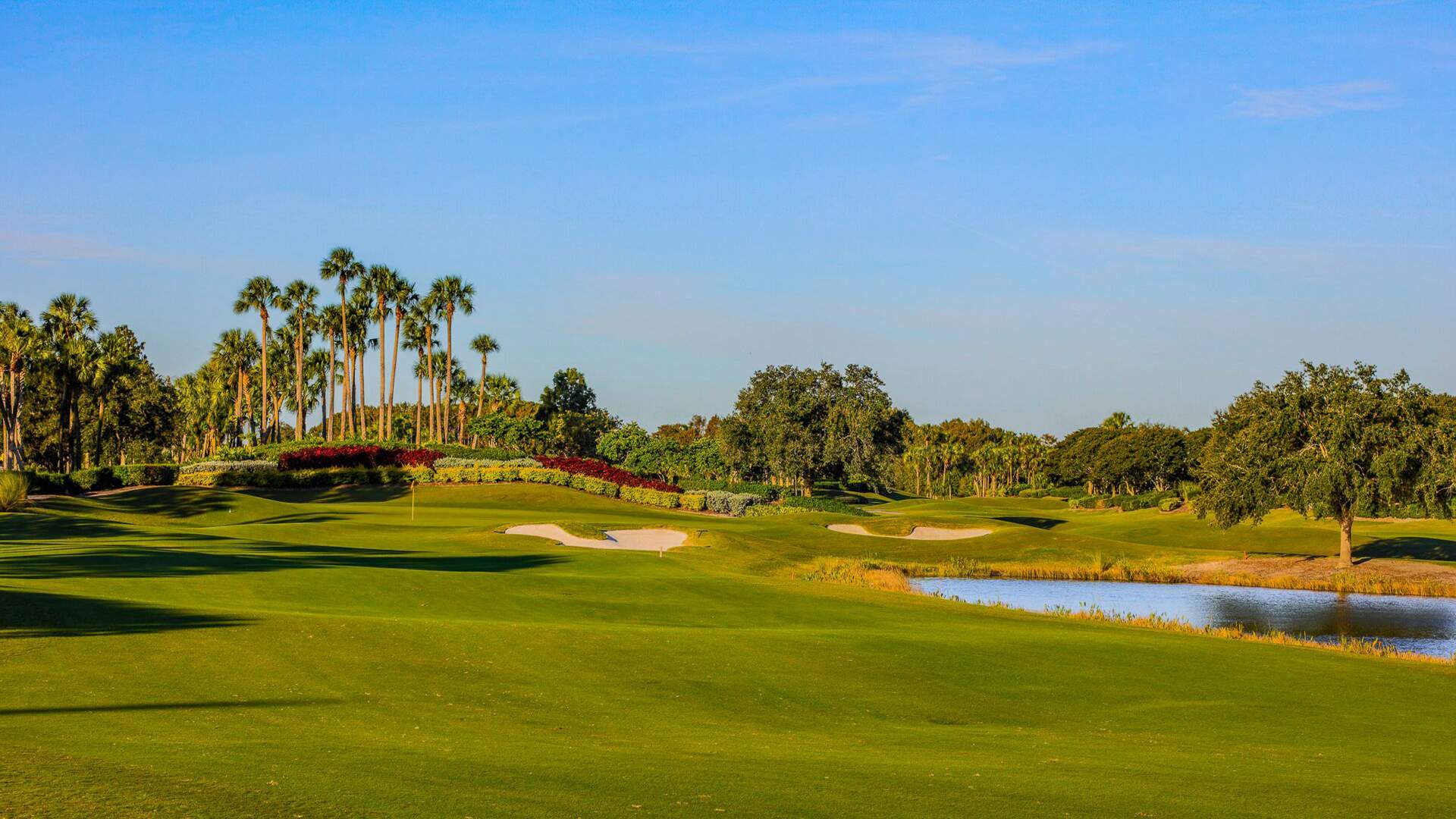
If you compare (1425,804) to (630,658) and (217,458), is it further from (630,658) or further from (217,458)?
(217,458)

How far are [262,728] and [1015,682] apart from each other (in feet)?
40.3

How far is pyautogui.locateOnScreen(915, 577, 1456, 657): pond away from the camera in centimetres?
3341

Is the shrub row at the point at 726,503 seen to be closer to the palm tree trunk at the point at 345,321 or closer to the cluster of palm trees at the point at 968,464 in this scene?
the palm tree trunk at the point at 345,321

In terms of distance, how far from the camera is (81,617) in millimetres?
18906

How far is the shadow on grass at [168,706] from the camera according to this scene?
42.4 feet

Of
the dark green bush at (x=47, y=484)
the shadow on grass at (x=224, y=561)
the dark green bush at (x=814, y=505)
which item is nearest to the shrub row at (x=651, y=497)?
the dark green bush at (x=814, y=505)

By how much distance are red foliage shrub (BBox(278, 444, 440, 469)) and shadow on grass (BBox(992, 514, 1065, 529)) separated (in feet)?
139

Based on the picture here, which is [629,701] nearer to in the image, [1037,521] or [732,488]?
[732,488]

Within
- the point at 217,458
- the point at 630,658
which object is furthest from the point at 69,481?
the point at 630,658

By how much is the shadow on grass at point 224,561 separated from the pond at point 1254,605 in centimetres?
1558

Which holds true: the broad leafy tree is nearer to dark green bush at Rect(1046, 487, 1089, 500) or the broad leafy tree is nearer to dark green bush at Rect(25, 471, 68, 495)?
dark green bush at Rect(25, 471, 68, 495)

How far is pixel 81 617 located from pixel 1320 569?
46037 mm

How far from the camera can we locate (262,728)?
12.9m

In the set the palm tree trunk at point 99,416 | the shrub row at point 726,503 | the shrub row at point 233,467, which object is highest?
the palm tree trunk at point 99,416
